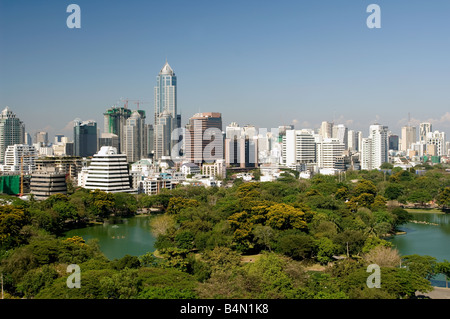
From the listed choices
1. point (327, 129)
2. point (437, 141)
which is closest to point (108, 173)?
point (327, 129)

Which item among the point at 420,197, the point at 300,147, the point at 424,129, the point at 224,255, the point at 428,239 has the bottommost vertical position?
the point at 428,239

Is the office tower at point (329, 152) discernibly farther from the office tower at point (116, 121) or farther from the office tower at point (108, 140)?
the office tower at point (116, 121)

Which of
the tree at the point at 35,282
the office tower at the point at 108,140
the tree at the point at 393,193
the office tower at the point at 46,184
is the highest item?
the office tower at the point at 108,140

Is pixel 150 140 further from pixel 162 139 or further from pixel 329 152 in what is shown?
pixel 329 152

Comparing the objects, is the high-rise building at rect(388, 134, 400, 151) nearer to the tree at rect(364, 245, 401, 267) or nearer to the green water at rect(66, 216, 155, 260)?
the green water at rect(66, 216, 155, 260)

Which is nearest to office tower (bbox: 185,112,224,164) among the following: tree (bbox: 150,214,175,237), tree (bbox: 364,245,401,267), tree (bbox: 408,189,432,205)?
tree (bbox: 408,189,432,205)

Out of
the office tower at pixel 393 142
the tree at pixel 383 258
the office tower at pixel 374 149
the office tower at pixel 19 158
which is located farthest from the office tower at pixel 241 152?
the office tower at pixel 393 142
